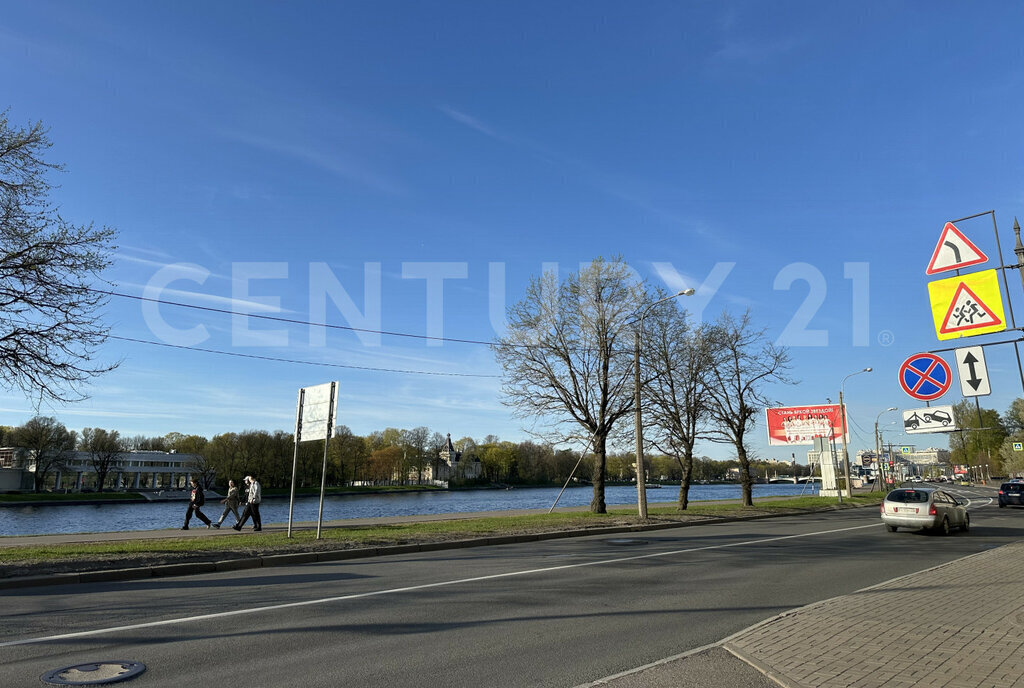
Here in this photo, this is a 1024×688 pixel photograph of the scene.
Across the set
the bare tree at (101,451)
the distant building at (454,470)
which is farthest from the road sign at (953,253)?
the distant building at (454,470)

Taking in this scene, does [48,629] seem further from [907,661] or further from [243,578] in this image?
[907,661]

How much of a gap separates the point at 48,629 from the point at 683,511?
2570cm

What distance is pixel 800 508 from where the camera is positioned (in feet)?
108

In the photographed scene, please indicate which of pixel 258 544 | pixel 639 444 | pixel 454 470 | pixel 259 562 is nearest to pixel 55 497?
pixel 454 470

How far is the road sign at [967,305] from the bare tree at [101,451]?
123834 millimetres

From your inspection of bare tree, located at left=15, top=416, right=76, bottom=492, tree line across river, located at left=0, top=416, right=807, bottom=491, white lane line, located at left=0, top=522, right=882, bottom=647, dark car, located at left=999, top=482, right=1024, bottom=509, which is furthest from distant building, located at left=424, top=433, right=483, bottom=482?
white lane line, located at left=0, top=522, right=882, bottom=647

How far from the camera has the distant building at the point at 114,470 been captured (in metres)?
96.8

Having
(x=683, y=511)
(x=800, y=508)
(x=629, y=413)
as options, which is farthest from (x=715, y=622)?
(x=800, y=508)

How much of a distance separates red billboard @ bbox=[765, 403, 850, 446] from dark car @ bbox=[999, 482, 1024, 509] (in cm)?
1165

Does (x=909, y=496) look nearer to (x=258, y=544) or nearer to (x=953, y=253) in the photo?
(x=953, y=253)

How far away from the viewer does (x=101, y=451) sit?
105 meters

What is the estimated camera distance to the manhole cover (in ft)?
16.0

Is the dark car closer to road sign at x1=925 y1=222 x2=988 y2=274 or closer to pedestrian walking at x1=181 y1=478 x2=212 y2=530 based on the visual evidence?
road sign at x1=925 y1=222 x2=988 y2=274

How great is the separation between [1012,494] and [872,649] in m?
41.8
